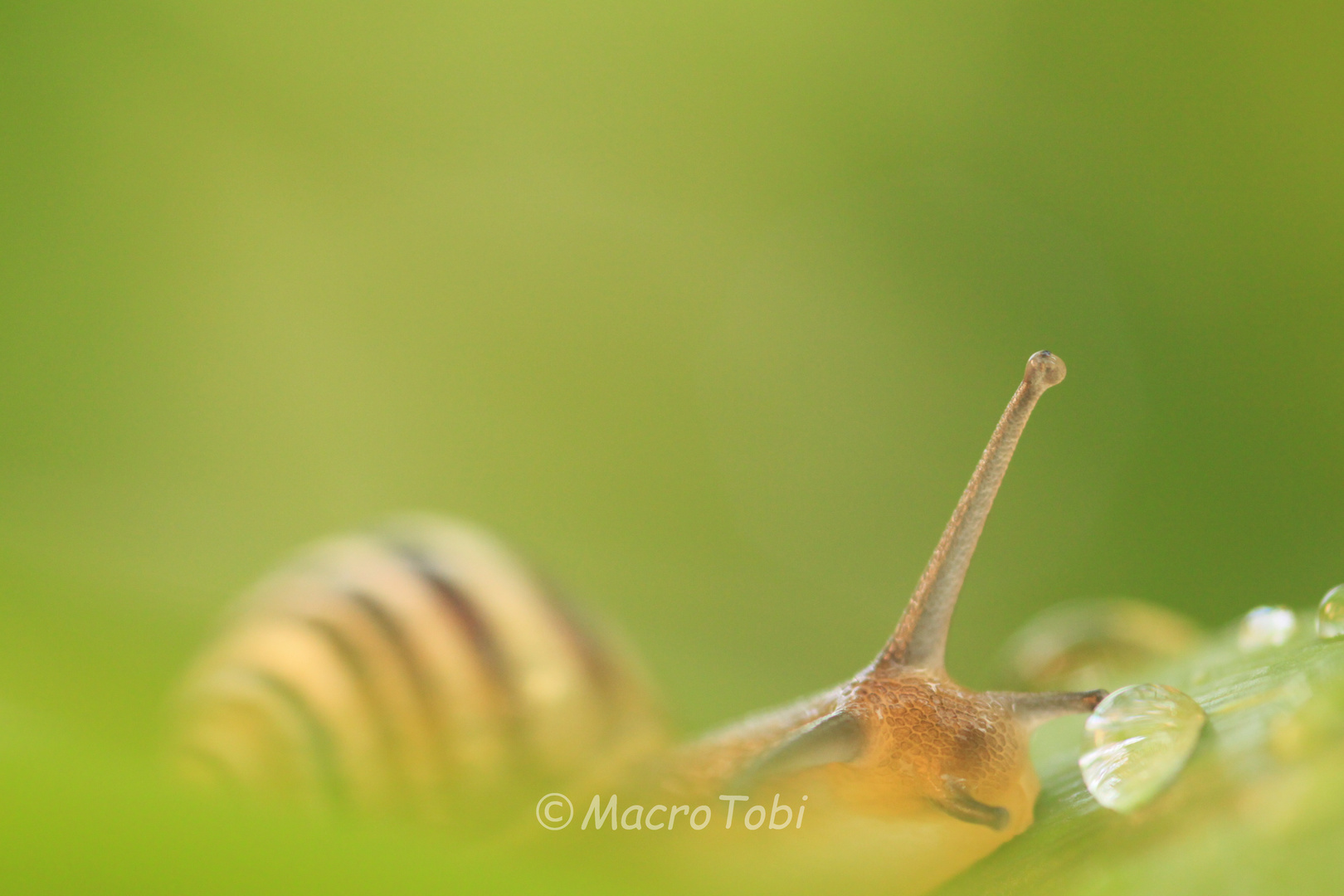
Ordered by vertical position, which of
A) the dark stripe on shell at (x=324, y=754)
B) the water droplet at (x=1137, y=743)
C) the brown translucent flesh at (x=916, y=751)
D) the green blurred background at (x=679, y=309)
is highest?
the green blurred background at (x=679, y=309)

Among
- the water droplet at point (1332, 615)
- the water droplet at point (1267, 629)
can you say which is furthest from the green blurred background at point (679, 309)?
the water droplet at point (1332, 615)

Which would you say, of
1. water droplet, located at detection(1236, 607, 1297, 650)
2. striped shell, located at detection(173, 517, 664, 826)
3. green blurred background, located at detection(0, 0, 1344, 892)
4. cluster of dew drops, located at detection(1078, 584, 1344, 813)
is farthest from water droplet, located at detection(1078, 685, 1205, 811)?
green blurred background, located at detection(0, 0, 1344, 892)

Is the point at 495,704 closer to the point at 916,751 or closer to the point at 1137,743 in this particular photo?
the point at 916,751

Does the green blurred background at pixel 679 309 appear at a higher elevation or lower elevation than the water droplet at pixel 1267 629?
higher

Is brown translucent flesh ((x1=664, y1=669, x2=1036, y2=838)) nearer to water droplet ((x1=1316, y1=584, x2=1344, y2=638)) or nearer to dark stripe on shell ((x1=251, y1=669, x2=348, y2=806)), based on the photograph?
water droplet ((x1=1316, y1=584, x2=1344, y2=638))

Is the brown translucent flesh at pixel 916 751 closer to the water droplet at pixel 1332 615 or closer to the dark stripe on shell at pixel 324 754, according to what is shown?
the water droplet at pixel 1332 615

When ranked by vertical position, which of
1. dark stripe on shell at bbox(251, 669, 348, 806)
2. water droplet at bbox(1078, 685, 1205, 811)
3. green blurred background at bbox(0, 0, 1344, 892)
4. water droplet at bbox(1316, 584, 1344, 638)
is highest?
green blurred background at bbox(0, 0, 1344, 892)

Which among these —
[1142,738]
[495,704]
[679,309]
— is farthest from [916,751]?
[679,309]

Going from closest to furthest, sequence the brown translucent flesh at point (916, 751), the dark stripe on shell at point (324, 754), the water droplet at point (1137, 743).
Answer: the water droplet at point (1137, 743) < the brown translucent flesh at point (916, 751) < the dark stripe on shell at point (324, 754)
